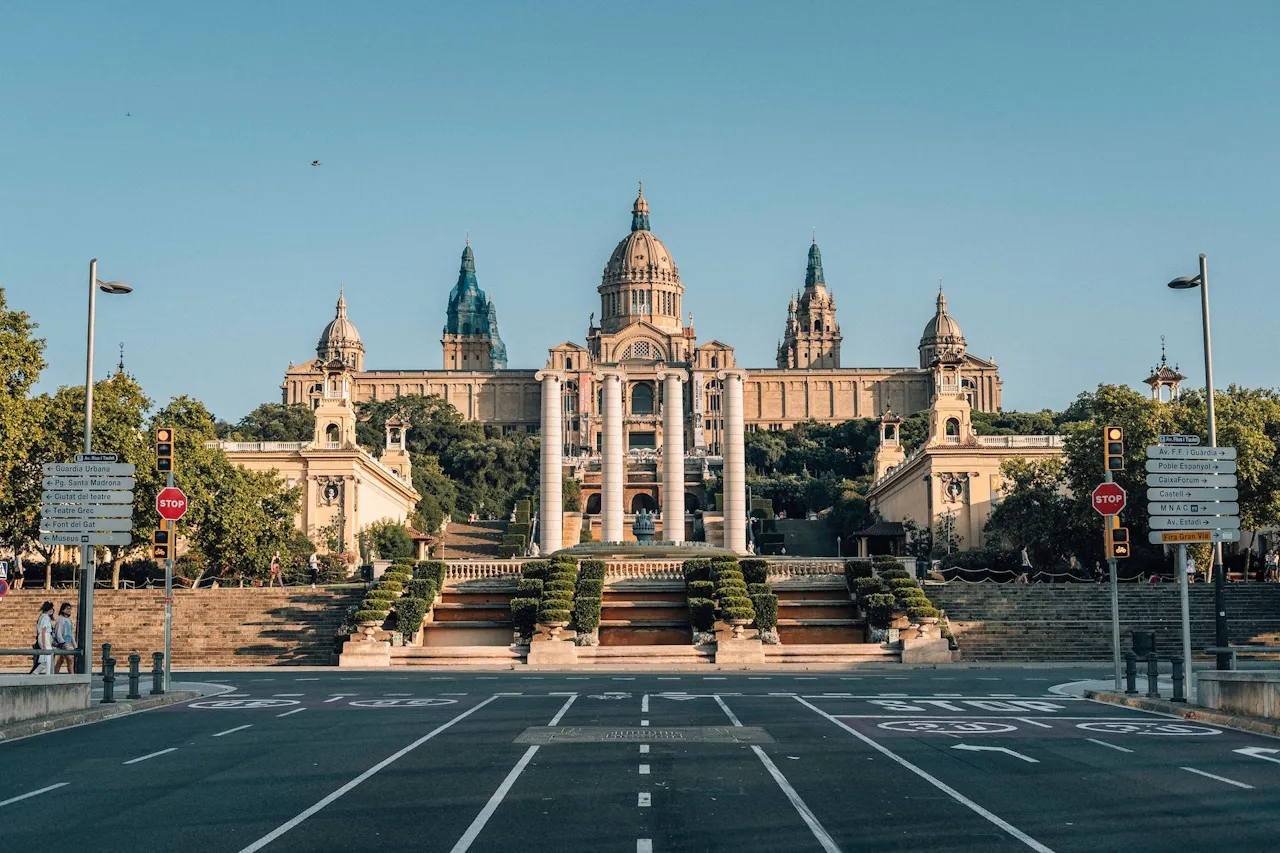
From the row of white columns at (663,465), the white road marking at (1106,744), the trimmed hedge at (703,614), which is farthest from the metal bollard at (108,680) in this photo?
the row of white columns at (663,465)

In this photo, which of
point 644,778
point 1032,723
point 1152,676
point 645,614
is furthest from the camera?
point 645,614

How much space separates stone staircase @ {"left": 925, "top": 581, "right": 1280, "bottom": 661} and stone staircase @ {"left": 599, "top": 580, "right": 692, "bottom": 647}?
31.4 ft

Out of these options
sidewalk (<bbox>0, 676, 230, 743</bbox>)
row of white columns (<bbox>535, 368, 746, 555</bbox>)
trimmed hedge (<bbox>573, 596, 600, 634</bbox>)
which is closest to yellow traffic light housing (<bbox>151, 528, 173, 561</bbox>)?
sidewalk (<bbox>0, 676, 230, 743</bbox>)

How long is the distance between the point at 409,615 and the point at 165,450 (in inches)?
666

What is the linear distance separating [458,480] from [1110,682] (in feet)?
405

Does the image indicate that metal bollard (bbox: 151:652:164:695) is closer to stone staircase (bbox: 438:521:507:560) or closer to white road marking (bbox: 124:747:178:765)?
white road marking (bbox: 124:747:178:765)

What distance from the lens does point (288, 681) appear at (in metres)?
39.2

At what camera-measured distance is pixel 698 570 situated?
5725 cm

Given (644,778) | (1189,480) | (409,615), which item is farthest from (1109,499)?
(409,615)

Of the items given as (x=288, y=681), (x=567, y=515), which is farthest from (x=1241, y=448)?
(x=567, y=515)

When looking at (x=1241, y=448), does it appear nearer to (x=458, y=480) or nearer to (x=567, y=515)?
(x=567, y=515)

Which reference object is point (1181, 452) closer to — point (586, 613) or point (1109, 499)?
point (1109, 499)

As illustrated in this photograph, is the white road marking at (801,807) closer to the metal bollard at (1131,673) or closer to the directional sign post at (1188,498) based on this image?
the directional sign post at (1188,498)

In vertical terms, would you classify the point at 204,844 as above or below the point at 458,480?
below
